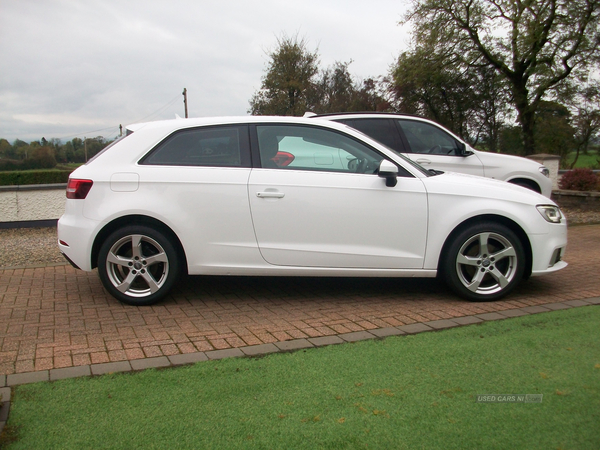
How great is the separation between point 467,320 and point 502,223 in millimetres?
1134

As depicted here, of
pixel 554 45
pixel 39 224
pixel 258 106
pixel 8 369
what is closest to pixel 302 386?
pixel 8 369

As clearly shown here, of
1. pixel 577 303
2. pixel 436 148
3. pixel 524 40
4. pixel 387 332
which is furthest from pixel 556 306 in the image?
pixel 524 40

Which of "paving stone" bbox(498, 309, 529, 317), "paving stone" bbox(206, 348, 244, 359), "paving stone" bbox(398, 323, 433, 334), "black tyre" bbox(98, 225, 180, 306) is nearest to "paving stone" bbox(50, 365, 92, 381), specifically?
"paving stone" bbox(206, 348, 244, 359)

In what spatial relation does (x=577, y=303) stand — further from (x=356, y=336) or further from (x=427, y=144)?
(x=427, y=144)

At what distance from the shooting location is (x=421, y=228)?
5055 mm

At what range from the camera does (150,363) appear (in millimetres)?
3693

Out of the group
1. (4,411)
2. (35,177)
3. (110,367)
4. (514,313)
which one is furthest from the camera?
(35,177)

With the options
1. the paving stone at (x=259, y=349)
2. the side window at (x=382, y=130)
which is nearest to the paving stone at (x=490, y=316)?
the paving stone at (x=259, y=349)

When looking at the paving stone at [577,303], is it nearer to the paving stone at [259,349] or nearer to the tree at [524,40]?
the paving stone at [259,349]

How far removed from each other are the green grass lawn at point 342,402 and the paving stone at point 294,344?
117mm

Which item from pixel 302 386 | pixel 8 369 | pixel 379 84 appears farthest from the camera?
pixel 379 84

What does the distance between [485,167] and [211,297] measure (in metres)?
5.25

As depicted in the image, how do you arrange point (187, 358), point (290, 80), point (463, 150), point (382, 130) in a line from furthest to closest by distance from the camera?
point (290, 80) → point (463, 150) → point (382, 130) → point (187, 358)

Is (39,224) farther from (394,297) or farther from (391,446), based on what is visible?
(391,446)
